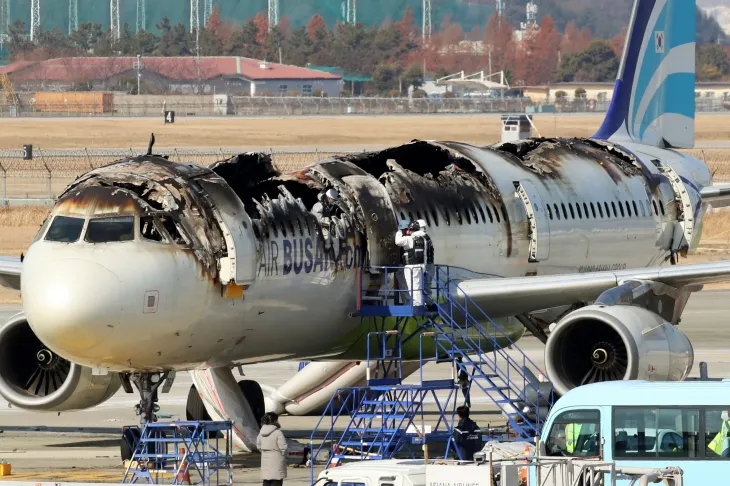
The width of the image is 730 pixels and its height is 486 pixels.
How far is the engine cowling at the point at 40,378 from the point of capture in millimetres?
27281

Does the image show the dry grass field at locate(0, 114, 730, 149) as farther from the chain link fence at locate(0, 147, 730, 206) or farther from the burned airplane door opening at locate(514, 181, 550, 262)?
the burned airplane door opening at locate(514, 181, 550, 262)

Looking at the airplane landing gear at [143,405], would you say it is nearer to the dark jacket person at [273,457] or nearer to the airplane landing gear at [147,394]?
the airplane landing gear at [147,394]

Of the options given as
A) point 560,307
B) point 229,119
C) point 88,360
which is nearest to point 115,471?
point 88,360

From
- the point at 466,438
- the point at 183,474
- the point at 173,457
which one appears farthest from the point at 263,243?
the point at 466,438

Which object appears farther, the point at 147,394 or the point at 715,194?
the point at 715,194

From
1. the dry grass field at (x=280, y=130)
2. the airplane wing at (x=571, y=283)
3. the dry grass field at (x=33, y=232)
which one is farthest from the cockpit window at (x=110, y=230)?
the dry grass field at (x=280, y=130)

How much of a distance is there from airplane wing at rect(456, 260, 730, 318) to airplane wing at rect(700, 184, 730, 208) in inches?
317

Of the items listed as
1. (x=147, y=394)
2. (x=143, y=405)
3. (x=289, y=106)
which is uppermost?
(x=289, y=106)

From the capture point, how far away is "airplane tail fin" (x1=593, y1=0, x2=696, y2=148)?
121ft

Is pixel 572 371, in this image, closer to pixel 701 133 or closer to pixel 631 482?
pixel 631 482

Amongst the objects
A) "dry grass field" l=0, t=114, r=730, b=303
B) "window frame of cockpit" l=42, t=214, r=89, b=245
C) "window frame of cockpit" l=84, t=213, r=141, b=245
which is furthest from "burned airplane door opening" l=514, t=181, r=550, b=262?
"dry grass field" l=0, t=114, r=730, b=303

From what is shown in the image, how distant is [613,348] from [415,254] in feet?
11.1

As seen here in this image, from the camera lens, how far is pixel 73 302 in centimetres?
2238

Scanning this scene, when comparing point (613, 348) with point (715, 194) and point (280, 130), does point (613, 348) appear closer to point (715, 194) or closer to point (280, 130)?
point (715, 194)
